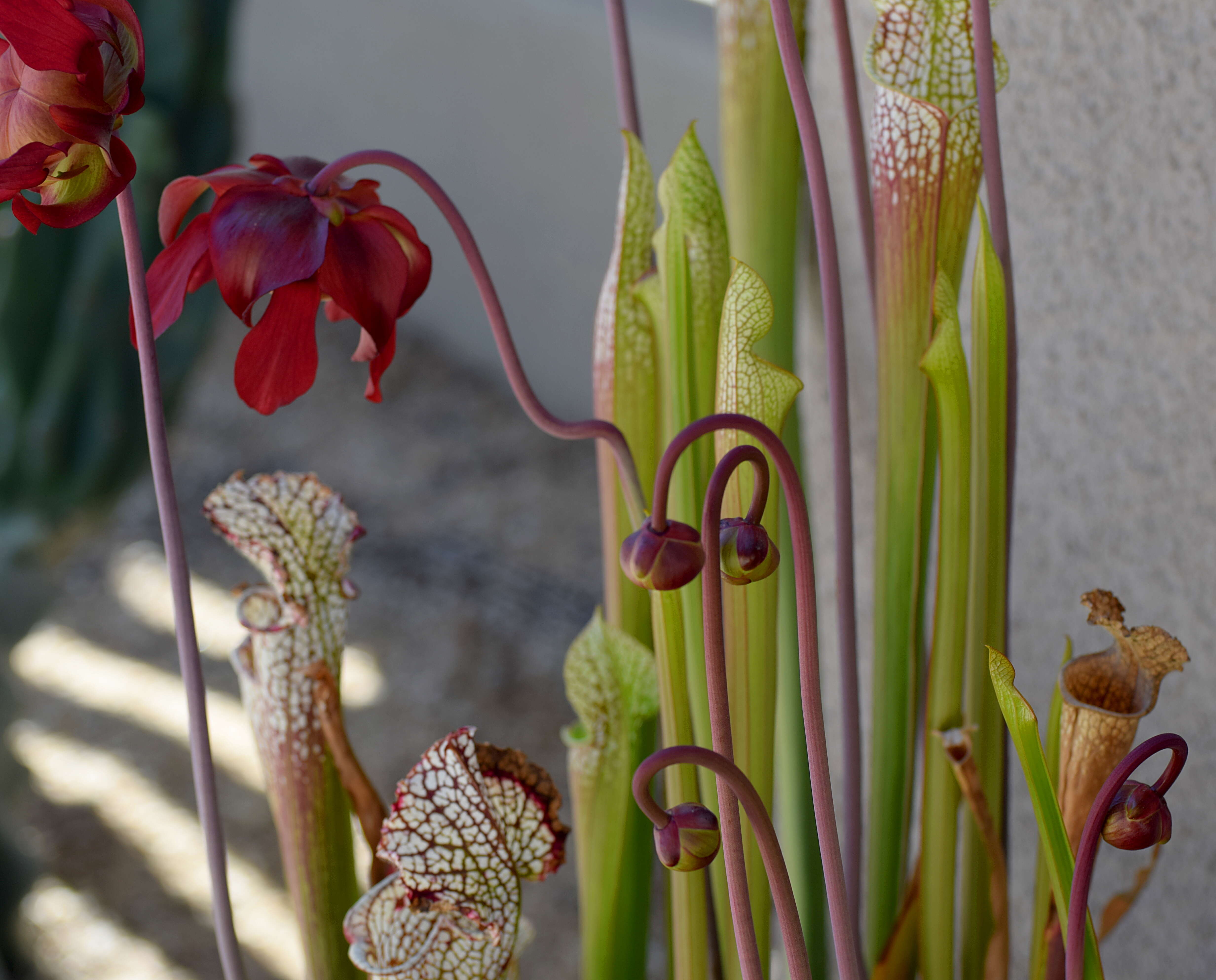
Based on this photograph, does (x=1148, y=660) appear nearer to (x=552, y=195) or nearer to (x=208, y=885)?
(x=208, y=885)

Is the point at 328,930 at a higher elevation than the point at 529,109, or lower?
lower

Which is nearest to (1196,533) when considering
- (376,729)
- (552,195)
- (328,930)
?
(328,930)

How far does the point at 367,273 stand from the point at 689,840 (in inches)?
5.3

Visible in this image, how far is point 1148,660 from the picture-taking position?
9.3 inches

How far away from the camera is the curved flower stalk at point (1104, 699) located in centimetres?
23

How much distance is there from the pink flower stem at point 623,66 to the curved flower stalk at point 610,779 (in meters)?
0.15

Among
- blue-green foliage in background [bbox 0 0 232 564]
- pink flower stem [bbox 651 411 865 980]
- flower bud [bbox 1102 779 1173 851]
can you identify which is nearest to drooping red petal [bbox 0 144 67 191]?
pink flower stem [bbox 651 411 865 980]

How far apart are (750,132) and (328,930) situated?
0.88 feet

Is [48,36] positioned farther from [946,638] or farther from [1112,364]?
[1112,364]

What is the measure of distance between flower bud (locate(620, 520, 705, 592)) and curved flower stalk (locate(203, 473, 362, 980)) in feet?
0.36

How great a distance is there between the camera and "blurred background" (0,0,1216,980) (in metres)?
0.37

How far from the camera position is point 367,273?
0.74 ft

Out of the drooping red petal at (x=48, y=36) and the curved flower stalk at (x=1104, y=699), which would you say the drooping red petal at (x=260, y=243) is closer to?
the drooping red petal at (x=48, y=36)

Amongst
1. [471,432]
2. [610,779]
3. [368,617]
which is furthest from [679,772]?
[471,432]
